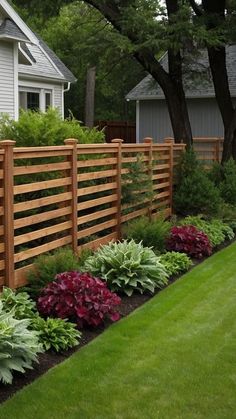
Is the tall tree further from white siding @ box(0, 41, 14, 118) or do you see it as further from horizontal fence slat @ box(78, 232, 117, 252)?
horizontal fence slat @ box(78, 232, 117, 252)

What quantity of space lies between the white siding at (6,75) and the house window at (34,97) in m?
5.02

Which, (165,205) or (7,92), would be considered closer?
(165,205)

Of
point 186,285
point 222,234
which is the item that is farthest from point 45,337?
point 222,234

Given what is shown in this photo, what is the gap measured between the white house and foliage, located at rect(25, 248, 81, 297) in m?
3.16

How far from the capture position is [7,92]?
1603 centimetres

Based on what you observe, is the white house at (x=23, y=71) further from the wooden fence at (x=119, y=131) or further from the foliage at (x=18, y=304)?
the wooden fence at (x=119, y=131)

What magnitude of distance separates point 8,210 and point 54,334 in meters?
1.33

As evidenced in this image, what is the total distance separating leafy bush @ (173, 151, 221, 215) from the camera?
11.6 meters

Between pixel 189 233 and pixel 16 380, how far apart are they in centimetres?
518

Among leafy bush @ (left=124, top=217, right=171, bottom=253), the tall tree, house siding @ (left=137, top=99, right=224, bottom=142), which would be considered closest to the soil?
leafy bush @ (left=124, top=217, right=171, bottom=253)

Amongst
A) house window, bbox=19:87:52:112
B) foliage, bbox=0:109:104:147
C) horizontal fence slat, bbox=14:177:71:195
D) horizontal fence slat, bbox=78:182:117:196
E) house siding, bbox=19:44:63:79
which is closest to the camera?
horizontal fence slat, bbox=14:177:71:195

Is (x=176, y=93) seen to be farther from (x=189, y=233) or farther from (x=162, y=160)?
(x=189, y=233)

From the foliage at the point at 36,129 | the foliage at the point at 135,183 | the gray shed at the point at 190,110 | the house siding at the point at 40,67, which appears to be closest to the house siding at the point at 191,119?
the gray shed at the point at 190,110

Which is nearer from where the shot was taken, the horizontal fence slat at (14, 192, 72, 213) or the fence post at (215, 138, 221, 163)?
the horizontal fence slat at (14, 192, 72, 213)
